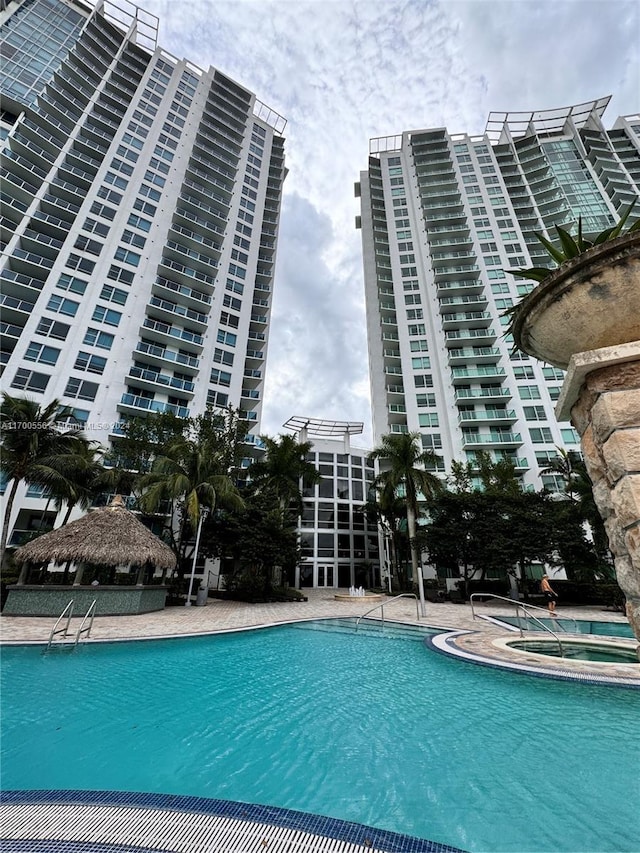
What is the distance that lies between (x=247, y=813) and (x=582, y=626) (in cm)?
1505

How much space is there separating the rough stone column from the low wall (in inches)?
625

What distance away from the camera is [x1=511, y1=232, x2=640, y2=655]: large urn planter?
209 cm

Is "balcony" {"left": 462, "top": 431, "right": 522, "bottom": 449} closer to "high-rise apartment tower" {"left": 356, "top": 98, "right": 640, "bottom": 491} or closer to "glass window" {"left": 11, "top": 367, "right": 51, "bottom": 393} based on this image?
"high-rise apartment tower" {"left": 356, "top": 98, "right": 640, "bottom": 491}

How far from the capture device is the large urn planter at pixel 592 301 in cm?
216

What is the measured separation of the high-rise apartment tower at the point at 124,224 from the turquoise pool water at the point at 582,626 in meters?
21.7

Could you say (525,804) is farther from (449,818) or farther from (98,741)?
(98,741)

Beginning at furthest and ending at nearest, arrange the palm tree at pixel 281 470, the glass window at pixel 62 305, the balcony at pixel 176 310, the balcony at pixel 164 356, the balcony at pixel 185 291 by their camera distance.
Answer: the balcony at pixel 185 291 < the balcony at pixel 176 310 < the balcony at pixel 164 356 < the glass window at pixel 62 305 < the palm tree at pixel 281 470

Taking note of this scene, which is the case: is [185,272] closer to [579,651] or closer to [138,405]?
[138,405]

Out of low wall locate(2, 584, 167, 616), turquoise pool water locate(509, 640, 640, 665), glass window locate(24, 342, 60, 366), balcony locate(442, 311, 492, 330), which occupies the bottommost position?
turquoise pool water locate(509, 640, 640, 665)

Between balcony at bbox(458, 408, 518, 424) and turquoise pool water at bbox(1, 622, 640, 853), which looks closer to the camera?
turquoise pool water at bbox(1, 622, 640, 853)

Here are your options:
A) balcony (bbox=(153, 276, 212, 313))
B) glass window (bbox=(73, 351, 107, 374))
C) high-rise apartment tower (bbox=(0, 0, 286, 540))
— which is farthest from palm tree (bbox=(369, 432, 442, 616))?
balcony (bbox=(153, 276, 212, 313))

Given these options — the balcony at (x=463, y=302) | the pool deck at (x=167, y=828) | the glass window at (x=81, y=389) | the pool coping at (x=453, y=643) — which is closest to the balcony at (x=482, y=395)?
the balcony at (x=463, y=302)

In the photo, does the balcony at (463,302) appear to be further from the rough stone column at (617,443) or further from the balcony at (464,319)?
the rough stone column at (617,443)

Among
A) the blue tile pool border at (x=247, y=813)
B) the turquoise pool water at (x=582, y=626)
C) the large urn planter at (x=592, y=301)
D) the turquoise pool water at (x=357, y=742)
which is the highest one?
the large urn planter at (x=592, y=301)
